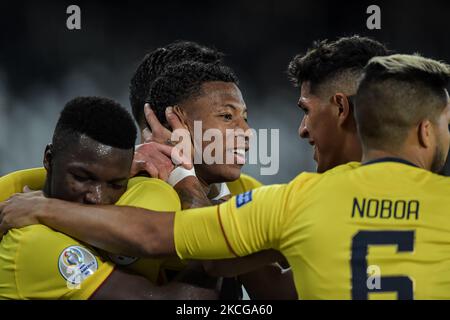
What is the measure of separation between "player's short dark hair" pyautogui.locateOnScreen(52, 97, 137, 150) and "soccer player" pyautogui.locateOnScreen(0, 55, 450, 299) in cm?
28

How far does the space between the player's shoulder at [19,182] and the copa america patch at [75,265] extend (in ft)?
1.94

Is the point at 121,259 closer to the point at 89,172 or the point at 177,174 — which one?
the point at 89,172

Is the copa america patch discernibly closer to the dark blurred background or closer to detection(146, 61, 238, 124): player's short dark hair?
detection(146, 61, 238, 124): player's short dark hair

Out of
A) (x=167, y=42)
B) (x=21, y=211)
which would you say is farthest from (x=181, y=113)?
(x=167, y=42)

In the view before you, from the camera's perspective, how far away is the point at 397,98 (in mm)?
1964

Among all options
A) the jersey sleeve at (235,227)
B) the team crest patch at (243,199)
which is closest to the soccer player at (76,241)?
the jersey sleeve at (235,227)

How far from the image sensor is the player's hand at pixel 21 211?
216 cm

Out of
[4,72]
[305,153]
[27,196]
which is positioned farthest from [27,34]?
[27,196]

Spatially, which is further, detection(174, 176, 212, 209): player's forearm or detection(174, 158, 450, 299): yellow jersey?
detection(174, 176, 212, 209): player's forearm

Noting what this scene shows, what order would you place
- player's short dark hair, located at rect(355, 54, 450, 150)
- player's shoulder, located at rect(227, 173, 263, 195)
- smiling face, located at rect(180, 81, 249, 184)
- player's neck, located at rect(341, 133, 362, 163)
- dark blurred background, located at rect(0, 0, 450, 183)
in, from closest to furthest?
player's short dark hair, located at rect(355, 54, 450, 150) → player's neck, located at rect(341, 133, 362, 163) → smiling face, located at rect(180, 81, 249, 184) → player's shoulder, located at rect(227, 173, 263, 195) → dark blurred background, located at rect(0, 0, 450, 183)

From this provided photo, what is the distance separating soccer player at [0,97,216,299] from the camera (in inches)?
82.7

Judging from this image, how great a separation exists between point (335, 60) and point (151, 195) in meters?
0.92

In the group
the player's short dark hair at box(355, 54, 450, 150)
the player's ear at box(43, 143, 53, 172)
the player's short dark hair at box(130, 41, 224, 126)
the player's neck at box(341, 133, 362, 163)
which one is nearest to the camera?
the player's short dark hair at box(355, 54, 450, 150)

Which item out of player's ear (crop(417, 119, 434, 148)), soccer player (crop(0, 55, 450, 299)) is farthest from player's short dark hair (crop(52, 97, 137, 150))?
player's ear (crop(417, 119, 434, 148))
